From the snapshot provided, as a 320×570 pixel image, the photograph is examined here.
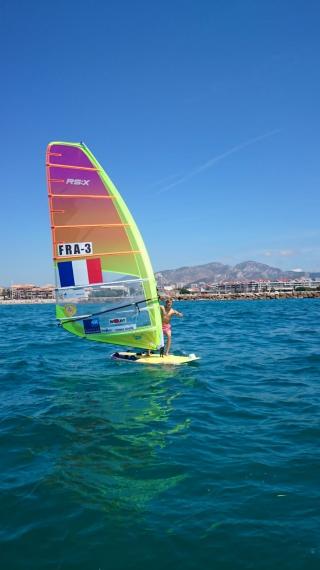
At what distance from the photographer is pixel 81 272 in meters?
10.8

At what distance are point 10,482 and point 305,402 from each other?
4954 millimetres

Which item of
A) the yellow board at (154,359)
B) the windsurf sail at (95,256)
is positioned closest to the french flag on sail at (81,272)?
the windsurf sail at (95,256)

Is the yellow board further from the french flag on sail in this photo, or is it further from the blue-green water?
the french flag on sail

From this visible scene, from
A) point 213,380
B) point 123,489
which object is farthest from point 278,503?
point 213,380

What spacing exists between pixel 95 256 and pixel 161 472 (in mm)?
6728

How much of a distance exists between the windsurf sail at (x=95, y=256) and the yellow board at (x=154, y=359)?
0.50m

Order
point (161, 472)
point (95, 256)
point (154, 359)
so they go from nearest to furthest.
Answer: point (161, 472), point (95, 256), point (154, 359)

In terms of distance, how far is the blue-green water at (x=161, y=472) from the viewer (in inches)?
137

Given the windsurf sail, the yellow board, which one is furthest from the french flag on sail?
the yellow board

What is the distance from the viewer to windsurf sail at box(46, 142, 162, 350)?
10469 millimetres

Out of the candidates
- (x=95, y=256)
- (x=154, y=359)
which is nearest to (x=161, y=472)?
(x=154, y=359)

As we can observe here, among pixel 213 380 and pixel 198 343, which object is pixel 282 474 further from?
pixel 198 343

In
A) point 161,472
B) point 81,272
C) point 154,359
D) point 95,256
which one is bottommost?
point 161,472

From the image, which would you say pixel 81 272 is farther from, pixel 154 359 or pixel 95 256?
pixel 154 359
